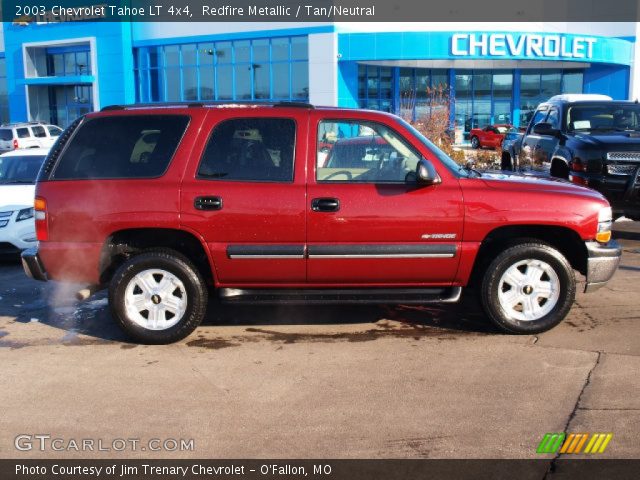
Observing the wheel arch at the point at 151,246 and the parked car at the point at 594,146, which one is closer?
the wheel arch at the point at 151,246

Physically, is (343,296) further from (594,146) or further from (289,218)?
(594,146)

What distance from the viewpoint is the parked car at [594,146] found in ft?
30.6

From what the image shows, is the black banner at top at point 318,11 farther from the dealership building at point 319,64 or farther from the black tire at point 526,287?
the black tire at point 526,287

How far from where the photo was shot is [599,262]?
19.1 ft

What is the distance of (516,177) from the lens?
615cm

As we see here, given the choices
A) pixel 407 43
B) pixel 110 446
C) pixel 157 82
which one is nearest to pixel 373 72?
pixel 407 43

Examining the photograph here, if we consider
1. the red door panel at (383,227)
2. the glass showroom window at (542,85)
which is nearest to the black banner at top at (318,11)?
the glass showroom window at (542,85)

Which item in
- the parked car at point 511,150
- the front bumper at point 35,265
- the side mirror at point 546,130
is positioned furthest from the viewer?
the parked car at point 511,150

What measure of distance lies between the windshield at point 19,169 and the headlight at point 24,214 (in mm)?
1041

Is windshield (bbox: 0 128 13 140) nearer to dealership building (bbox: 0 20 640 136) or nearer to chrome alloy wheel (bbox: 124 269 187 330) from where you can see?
dealership building (bbox: 0 20 640 136)

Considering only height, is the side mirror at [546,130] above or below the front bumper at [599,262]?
above

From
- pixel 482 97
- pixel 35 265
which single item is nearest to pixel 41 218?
pixel 35 265

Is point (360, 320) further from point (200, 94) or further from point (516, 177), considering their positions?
point (200, 94)

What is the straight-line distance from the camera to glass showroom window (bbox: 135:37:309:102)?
3450cm
